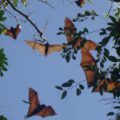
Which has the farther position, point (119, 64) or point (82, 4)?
point (82, 4)

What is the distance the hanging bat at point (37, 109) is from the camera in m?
6.59

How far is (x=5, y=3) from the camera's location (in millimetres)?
9391

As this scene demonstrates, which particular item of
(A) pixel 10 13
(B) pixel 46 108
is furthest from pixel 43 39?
(B) pixel 46 108

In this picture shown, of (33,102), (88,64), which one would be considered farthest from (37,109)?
(88,64)

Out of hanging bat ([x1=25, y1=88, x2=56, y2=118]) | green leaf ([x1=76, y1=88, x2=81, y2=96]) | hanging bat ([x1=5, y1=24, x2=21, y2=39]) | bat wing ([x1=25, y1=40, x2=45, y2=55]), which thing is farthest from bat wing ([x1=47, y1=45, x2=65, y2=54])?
green leaf ([x1=76, y1=88, x2=81, y2=96])

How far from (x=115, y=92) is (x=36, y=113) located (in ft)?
8.48

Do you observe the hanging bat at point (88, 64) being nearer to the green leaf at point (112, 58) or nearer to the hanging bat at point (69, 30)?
the green leaf at point (112, 58)

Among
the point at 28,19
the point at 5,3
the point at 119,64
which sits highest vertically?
the point at 5,3

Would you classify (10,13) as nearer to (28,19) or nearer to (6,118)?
(28,19)

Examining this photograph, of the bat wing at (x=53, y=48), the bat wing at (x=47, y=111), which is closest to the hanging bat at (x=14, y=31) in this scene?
the bat wing at (x=53, y=48)

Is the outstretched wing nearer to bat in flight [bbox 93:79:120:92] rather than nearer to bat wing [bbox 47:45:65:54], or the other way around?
bat wing [bbox 47:45:65:54]

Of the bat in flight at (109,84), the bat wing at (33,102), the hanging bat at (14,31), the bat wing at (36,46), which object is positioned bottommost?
the bat in flight at (109,84)

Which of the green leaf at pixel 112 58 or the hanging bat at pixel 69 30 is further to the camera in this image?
the hanging bat at pixel 69 30

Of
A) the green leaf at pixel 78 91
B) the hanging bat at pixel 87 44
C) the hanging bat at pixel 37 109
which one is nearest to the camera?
the green leaf at pixel 78 91
